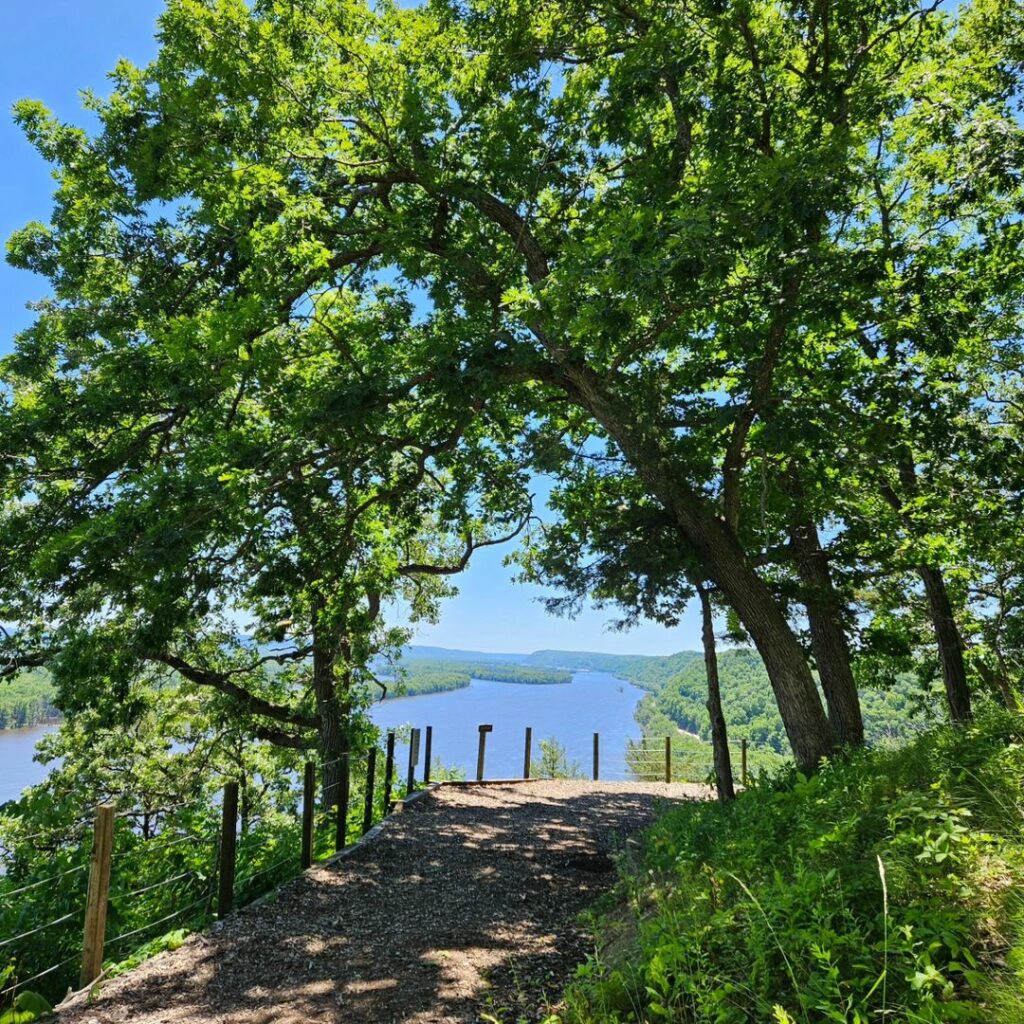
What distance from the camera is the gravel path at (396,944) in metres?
4.11

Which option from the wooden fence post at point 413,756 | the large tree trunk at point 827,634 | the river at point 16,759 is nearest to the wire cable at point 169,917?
the wooden fence post at point 413,756

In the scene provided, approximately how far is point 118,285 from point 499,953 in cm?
883

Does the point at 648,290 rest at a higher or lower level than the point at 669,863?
higher

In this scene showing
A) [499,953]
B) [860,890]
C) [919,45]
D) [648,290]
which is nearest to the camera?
[860,890]

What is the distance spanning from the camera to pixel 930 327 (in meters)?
7.27

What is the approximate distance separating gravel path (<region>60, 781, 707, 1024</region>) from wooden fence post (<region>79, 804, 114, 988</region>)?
196 mm

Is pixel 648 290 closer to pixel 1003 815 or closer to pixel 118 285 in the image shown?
pixel 1003 815

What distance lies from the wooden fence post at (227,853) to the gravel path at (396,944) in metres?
0.20

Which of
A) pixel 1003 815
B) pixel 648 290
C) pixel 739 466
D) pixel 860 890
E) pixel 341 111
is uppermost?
pixel 341 111

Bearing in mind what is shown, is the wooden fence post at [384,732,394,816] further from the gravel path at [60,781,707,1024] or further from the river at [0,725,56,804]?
the river at [0,725,56,804]

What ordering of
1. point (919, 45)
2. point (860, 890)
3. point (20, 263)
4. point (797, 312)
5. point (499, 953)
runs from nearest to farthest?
point (860, 890) < point (499, 953) < point (797, 312) < point (919, 45) < point (20, 263)

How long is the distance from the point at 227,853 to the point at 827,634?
797 cm

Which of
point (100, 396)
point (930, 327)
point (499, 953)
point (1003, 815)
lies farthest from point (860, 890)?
point (100, 396)

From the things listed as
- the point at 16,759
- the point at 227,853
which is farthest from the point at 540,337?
the point at 16,759
